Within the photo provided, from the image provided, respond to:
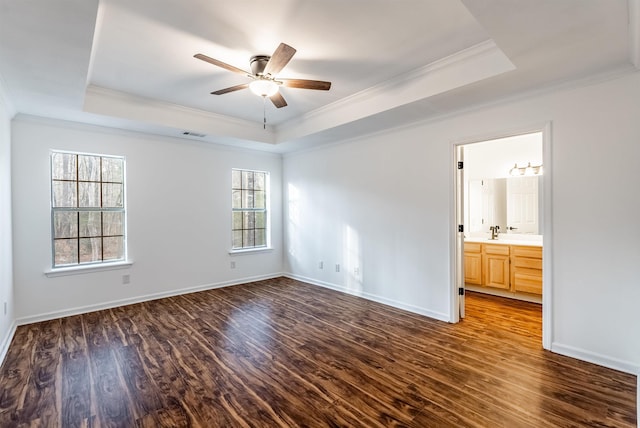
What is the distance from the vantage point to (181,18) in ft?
7.44

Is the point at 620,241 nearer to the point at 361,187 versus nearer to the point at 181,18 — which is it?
the point at 361,187

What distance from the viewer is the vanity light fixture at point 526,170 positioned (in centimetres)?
484

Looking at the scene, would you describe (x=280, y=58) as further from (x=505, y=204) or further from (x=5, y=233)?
(x=505, y=204)

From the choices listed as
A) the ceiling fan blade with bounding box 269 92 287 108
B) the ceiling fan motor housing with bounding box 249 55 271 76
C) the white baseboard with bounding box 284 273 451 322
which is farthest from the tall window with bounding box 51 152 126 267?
the white baseboard with bounding box 284 273 451 322

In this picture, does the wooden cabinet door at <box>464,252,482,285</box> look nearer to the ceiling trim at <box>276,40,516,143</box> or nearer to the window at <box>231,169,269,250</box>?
the ceiling trim at <box>276,40,516,143</box>

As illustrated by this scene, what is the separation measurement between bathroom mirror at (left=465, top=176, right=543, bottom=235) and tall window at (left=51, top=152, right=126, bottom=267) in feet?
18.9

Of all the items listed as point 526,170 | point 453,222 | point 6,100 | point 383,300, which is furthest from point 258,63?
point 526,170

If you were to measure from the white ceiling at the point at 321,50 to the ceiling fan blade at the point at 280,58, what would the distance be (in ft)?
0.85

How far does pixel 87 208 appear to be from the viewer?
4.16m

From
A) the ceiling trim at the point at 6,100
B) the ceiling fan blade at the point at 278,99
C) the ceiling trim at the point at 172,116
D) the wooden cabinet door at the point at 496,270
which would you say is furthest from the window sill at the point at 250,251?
the wooden cabinet door at the point at 496,270

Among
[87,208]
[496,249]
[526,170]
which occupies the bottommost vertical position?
[496,249]

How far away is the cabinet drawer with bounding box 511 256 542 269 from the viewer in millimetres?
4324

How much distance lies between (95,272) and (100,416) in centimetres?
270

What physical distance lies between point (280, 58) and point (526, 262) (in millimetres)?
4318
